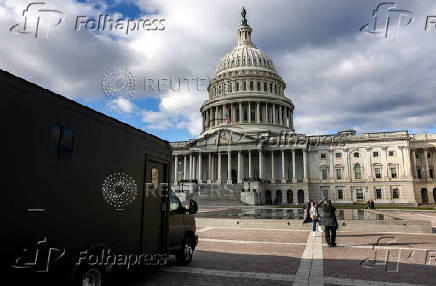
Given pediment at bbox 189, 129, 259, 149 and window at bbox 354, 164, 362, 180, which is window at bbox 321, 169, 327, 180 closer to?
window at bbox 354, 164, 362, 180

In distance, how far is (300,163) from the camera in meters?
70.9

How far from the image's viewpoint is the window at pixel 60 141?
546 cm

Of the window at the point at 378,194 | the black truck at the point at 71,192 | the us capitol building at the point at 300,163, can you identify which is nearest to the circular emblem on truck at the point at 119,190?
the black truck at the point at 71,192

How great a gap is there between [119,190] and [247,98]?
73264 millimetres

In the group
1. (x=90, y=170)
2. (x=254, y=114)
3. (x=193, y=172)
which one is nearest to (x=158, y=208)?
(x=90, y=170)

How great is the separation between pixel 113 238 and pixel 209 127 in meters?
76.0

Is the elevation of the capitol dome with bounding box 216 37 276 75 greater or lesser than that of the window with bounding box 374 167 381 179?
greater

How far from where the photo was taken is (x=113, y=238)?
6902mm

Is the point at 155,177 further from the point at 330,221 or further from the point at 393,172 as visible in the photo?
the point at 393,172

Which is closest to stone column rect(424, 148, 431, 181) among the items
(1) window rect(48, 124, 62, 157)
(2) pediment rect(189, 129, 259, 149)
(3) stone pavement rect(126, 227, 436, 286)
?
(2) pediment rect(189, 129, 259, 149)

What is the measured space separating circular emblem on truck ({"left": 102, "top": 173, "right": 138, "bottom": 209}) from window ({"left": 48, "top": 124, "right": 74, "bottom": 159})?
4.01 feet

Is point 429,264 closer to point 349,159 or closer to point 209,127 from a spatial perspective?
point 349,159

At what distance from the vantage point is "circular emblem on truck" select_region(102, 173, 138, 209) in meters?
6.79

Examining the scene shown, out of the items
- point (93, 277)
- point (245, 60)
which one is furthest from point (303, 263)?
point (245, 60)
